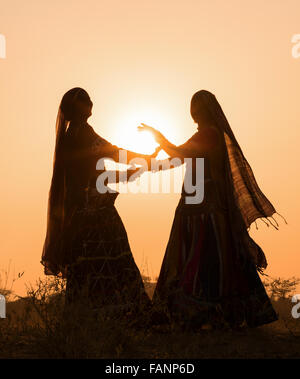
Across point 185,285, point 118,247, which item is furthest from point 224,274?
point 118,247

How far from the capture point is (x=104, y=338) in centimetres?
682

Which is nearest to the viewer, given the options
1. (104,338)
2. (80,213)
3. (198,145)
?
(104,338)

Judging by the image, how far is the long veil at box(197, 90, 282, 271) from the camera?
8.59 m

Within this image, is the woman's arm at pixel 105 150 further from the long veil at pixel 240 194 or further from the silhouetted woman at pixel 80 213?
the long veil at pixel 240 194

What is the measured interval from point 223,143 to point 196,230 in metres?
1.24

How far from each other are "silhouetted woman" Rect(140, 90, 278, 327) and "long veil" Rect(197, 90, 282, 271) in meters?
0.01

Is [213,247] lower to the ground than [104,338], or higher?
higher

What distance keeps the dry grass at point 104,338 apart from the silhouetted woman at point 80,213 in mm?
859

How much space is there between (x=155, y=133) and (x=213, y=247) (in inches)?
69.5

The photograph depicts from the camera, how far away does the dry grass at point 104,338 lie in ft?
22.1

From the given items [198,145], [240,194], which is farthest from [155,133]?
[240,194]

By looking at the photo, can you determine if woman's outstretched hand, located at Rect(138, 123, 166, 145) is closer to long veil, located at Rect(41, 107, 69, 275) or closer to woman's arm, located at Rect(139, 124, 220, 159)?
woman's arm, located at Rect(139, 124, 220, 159)

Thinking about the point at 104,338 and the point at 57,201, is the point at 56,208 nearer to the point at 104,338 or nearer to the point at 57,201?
the point at 57,201

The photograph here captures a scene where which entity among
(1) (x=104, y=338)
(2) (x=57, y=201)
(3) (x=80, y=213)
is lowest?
(1) (x=104, y=338)
